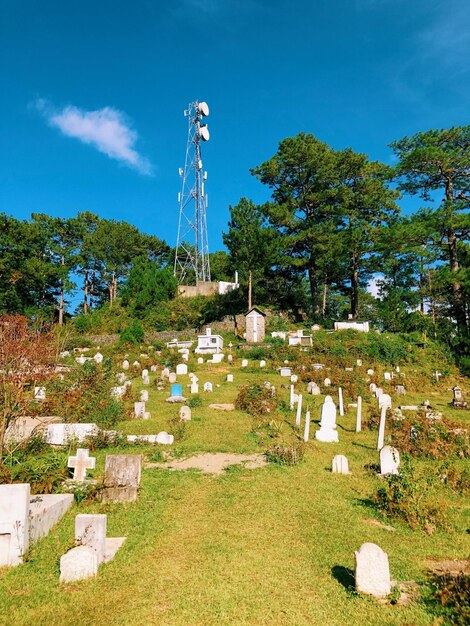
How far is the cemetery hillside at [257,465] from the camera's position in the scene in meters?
4.45

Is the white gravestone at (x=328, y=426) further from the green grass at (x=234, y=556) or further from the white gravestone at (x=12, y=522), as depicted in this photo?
the white gravestone at (x=12, y=522)

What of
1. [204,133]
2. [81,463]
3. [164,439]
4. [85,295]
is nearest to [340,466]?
[164,439]

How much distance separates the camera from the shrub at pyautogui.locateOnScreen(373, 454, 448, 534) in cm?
641

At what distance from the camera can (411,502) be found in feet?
22.0

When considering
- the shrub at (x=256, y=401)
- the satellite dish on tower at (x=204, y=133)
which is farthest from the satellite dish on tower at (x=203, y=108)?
the shrub at (x=256, y=401)

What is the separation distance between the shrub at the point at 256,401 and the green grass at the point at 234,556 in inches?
227

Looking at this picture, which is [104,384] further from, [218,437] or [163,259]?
[163,259]

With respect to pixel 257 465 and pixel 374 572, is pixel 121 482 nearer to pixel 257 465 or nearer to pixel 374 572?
pixel 257 465

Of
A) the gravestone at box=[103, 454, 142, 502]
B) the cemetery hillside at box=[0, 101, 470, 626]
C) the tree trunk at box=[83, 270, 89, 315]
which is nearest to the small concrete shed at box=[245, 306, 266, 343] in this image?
the cemetery hillside at box=[0, 101, 470, 626]

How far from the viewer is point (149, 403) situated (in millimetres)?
16547

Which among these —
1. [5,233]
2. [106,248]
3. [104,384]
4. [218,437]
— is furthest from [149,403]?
[106,248]

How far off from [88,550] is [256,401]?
1124 cm

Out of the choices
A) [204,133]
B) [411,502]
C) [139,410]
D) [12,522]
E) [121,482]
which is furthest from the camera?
[204,133]

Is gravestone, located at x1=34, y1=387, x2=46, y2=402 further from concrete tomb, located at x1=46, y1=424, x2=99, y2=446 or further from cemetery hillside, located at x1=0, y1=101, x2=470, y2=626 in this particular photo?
concrete tomb, located at x1=46, y1=424, x2=99, y2=446
